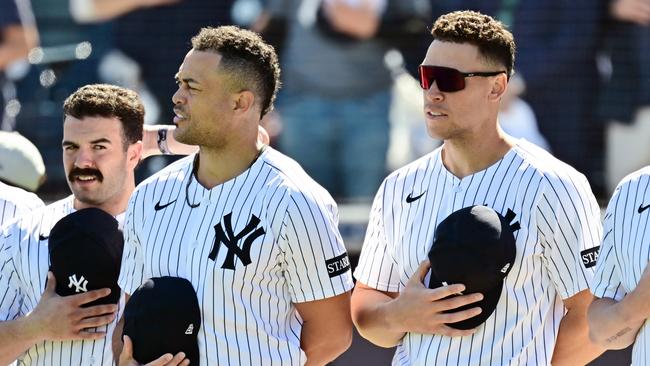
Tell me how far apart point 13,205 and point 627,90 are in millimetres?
3525

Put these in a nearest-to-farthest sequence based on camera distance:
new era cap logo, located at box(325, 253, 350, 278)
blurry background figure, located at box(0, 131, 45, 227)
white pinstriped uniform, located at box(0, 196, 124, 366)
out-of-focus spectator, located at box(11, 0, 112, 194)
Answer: new era cap logo, located at box(325, 253, 350, 278) < white pinstriped uniform, located at box(0, 196, 124, 366) < blurry background figure, located at box(0, 131, 45, 227) < out-of-focus spectator, located at box(11, 0, 112, 194)

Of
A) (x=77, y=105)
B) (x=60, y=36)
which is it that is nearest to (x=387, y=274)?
(x=77, y=105)

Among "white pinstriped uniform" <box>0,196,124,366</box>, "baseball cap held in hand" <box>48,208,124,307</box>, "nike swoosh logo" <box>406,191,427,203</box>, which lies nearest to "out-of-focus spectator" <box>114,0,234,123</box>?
"white pinstriped uniform" <box>0,196,124,366</box>

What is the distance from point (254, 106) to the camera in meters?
3.72

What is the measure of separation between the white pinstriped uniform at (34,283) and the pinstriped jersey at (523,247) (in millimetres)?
888

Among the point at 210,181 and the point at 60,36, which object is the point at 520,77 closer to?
the point at 60,36

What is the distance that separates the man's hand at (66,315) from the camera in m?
3.80

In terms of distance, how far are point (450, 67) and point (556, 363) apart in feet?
2.80

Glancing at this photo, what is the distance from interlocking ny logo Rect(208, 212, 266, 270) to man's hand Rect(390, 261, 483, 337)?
423mm

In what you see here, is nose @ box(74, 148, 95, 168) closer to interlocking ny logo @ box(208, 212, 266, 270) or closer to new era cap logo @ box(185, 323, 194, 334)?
interlocking ny logo @ box(208, 212, 266, 270)

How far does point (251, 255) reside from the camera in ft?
11.5

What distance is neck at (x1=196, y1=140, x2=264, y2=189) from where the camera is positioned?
3.67 metres

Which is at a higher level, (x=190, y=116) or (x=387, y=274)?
(x=190, y=116)

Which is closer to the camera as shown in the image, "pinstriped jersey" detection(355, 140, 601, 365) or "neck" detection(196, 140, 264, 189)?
A: "pinstriped jersey" detection(355, 140, 601, 365)
